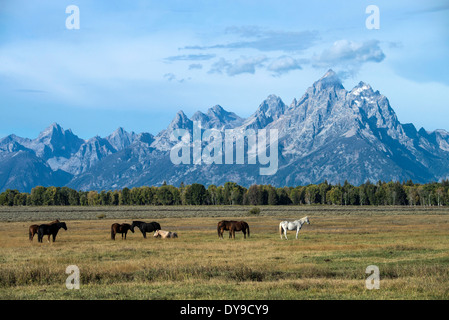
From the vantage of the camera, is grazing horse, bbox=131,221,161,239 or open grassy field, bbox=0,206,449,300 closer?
open grassy field, bbox=0,206,449,300

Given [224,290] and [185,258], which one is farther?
[185,258]

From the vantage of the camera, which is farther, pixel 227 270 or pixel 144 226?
pixel 144 226

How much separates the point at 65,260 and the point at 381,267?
57.0ft

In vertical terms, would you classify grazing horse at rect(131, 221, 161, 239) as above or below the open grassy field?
above

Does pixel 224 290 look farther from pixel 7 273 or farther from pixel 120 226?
pixel 120 226

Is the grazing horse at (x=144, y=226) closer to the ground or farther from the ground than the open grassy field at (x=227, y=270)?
farther from the ground

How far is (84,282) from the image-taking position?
21.6m

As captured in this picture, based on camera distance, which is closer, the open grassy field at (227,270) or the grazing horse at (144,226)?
the open grassy field at (227,270)

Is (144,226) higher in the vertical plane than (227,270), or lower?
higher

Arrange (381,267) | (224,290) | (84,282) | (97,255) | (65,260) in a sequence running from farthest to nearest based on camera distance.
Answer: (97,255), (65,260), (381,267), (84,282), (224,290)

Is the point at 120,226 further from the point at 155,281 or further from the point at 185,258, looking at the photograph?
the point at 155,281
